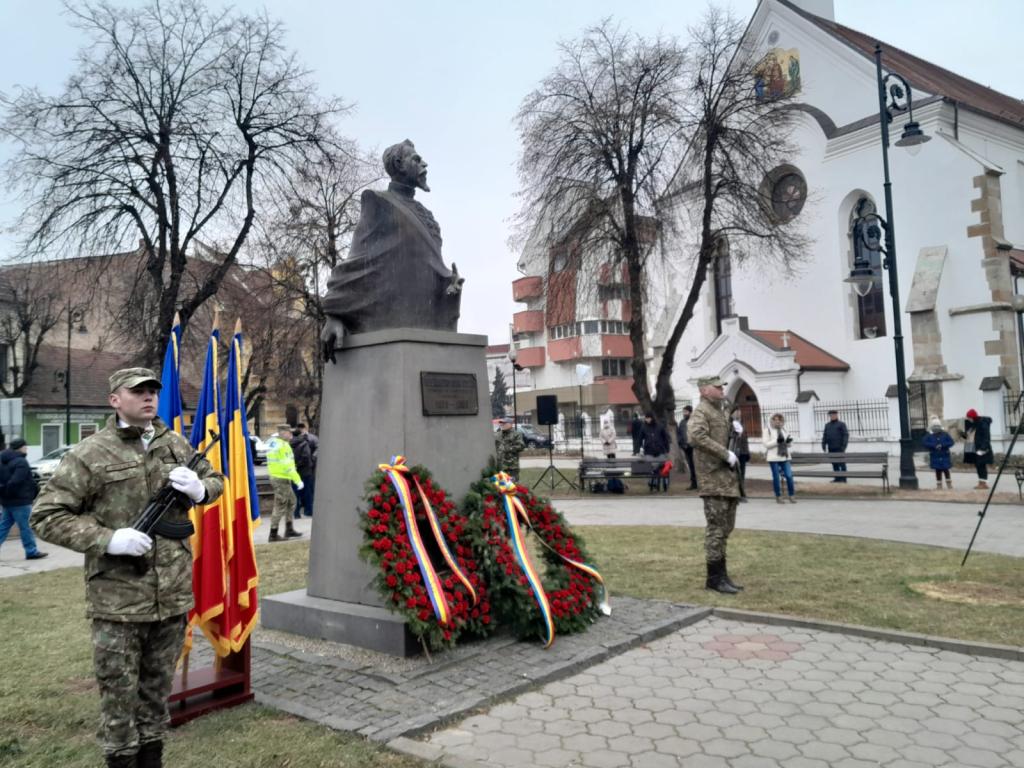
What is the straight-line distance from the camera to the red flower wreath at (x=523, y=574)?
5.44 metres

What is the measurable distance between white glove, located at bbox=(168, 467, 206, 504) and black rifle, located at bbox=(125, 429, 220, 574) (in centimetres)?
5

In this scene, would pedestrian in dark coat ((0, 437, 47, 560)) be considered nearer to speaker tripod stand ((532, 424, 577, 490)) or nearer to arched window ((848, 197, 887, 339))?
speaker tripod stand ((532, 424, 577, 490))

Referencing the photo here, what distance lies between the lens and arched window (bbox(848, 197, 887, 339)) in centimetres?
2830

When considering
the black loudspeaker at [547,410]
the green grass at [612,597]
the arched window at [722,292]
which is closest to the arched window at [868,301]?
the arched window at [722,292]

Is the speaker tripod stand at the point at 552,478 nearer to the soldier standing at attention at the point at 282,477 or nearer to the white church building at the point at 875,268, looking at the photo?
the soldier standing at attention at the point at 282,477

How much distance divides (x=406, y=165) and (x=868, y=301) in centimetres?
2657

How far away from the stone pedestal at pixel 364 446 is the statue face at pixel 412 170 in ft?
4.70

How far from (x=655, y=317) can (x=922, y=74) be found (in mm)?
15416

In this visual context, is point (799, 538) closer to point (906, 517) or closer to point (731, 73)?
Result: point (906, 517)

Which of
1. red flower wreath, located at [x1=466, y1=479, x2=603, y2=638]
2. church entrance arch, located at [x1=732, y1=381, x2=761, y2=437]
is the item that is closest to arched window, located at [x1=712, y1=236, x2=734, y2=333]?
church entrance arch, located at [x1=732, y1=381, x2=761, y2=437]

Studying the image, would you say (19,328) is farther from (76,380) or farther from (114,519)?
(114,519)

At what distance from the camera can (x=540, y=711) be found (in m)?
4.28

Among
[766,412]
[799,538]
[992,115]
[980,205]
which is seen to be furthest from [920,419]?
[799,538]

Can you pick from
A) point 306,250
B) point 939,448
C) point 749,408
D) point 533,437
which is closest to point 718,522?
point 939,448
